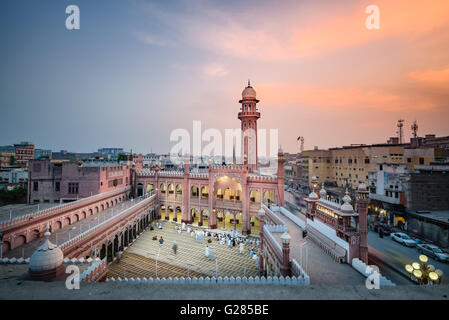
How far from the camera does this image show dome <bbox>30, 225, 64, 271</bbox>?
837 centimetres

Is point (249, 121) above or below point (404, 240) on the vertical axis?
above

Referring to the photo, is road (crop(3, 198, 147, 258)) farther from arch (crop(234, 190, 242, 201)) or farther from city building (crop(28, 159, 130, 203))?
arch (crop(234, 190, 242, 201))

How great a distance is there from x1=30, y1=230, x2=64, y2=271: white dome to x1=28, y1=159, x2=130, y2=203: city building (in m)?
22.9

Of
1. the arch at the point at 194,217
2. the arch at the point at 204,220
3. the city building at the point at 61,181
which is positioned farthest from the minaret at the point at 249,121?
the city building at the point at 61,181

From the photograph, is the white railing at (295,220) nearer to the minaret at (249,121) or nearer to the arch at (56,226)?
the minaret at (249,121)

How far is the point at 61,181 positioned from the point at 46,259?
25.6 metres

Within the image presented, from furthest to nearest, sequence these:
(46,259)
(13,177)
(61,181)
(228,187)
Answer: (13,177) → (228,187) → (61,181) → (46,259)

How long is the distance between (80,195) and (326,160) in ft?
202

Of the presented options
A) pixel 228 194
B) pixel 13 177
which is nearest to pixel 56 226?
pixel 228 194

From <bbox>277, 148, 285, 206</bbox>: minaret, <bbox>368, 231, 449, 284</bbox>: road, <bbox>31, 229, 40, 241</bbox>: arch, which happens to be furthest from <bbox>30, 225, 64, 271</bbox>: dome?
<bbox>368, 231, 449, 284</bbox>: road

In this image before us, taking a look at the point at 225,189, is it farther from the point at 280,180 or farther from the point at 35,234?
the point at 35,234

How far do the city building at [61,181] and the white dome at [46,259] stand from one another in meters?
22.9

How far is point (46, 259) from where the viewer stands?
8523 mm

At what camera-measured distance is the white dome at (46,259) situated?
8.37 m
